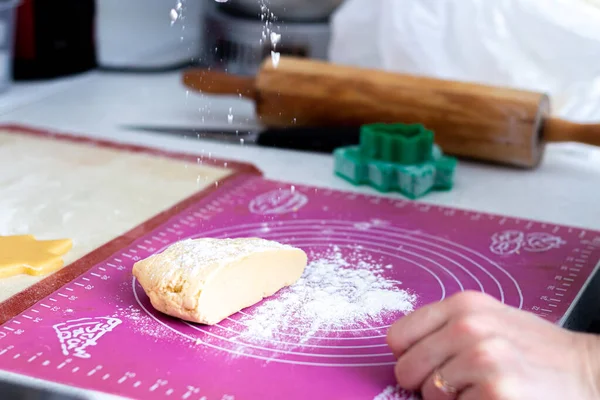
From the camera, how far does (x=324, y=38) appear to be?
1855mm

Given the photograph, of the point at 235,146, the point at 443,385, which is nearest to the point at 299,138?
the point at 235,146

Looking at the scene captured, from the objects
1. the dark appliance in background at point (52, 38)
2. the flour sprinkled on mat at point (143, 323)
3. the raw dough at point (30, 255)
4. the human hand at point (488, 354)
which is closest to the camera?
the human hand at point (488, 354)

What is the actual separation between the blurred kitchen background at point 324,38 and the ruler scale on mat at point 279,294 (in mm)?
509

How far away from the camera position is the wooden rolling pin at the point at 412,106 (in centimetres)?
136

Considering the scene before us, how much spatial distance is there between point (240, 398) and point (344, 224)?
18.1 inches

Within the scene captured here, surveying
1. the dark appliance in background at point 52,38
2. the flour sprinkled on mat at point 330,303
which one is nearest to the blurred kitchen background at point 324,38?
the dark appliance in background at point 52,38

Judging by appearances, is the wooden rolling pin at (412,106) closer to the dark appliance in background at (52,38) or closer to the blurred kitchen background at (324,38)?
the blurred kitchen background at (324,38)

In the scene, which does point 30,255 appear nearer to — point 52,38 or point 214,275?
point 214,275

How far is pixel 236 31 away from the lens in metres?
1.81

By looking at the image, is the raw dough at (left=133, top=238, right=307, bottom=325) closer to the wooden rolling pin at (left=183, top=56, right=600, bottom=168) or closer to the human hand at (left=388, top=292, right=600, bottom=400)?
the human hand at (left=388, top=292, right=600, bottom=400)

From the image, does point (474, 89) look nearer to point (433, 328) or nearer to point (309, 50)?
point (309, 50)

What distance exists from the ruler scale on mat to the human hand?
0.15 ft

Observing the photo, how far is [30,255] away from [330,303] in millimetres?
357

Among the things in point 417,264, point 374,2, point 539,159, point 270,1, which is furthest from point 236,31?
point 417,264
